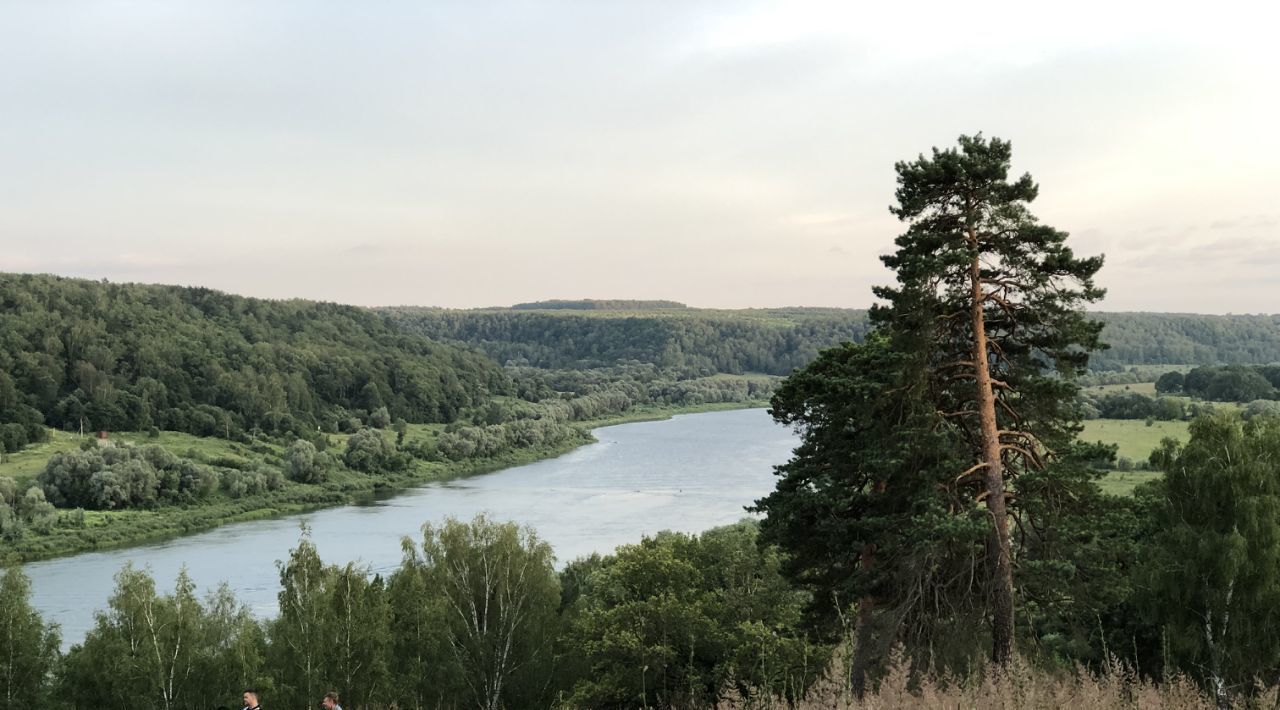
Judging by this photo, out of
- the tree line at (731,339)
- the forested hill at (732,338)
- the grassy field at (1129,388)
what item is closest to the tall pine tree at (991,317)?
the grassy field at (1129,388)

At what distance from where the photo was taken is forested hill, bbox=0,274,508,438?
81.9 m

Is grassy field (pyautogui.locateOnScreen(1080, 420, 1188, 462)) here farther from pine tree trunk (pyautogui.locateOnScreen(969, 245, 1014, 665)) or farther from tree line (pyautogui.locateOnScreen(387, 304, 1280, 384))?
tree line (pyautogui.locateOnScreen(387, 304, 1280, 384))

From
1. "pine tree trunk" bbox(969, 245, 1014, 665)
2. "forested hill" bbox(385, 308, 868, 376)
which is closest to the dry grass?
"pine tree trunk" bbox(969, 245, 1014, 665)

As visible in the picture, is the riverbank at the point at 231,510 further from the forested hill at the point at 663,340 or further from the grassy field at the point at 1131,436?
the forested hill at the point at 663,340

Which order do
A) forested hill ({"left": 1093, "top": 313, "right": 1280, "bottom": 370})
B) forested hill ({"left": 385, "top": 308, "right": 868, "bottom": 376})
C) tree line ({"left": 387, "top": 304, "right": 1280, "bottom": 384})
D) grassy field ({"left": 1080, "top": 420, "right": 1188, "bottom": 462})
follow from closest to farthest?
grassy field ({"left": 1080, "top": 420, "right": 1188, "bottom": 462})
forested hill ({"left": 1093, "top": 313, "right": 1280, "bottom": 370})
tree line ({"left": 387, "top": 304, "right": 1280, "bottom": 384})
forested hill ({"left": 385, "top": 308, "right": 868, "bottom": 376})

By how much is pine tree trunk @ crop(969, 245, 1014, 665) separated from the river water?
1983 cm

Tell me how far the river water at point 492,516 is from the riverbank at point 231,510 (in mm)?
1695

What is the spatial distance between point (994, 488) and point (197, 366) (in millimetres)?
95625

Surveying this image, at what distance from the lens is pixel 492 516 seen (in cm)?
3650

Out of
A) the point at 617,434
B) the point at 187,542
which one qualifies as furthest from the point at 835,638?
the point at 617,434

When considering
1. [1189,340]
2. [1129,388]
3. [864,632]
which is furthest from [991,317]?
[1189,340]

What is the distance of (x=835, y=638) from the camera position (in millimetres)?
14461

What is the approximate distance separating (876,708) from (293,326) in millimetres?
129460

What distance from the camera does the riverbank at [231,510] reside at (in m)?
46.6
